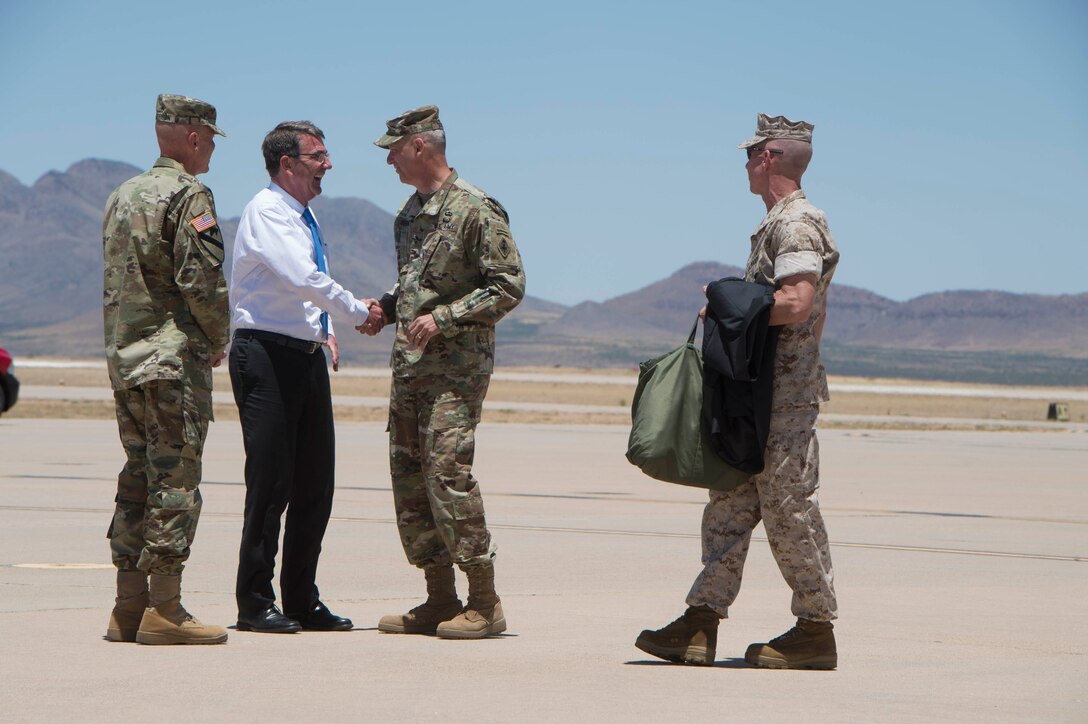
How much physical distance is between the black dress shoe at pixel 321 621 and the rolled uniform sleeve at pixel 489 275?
4.82 feet

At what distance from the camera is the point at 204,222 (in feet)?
22.6

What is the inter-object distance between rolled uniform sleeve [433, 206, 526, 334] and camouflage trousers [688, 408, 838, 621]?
4.38ft

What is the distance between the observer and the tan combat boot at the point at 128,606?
6934mm

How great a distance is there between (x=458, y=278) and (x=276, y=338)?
2.95ft

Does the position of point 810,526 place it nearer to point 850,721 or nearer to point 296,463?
point 850,721

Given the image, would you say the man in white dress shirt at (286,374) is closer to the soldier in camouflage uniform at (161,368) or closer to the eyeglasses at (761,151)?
the soldier in camouflage uniform at (161,368)

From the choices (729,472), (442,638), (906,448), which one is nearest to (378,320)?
(442,638)

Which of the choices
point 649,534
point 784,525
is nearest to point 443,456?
point 784,525

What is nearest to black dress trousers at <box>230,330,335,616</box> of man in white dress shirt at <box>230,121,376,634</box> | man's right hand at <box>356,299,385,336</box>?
man in white dress shirt at <box>230,121,376,634</box>

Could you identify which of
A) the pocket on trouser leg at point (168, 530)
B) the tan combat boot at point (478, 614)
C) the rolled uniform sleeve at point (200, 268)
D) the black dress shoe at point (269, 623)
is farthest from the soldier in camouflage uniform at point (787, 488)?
the rolled uniform sleeve at point (200, 268)

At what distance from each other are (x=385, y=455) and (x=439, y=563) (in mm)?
15070

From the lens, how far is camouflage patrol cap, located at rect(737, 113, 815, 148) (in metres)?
6.75

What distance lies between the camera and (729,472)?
6.52 meters

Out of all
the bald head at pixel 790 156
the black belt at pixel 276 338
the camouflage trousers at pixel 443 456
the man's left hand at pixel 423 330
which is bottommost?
the camouflage trousers at pixel 443 456
